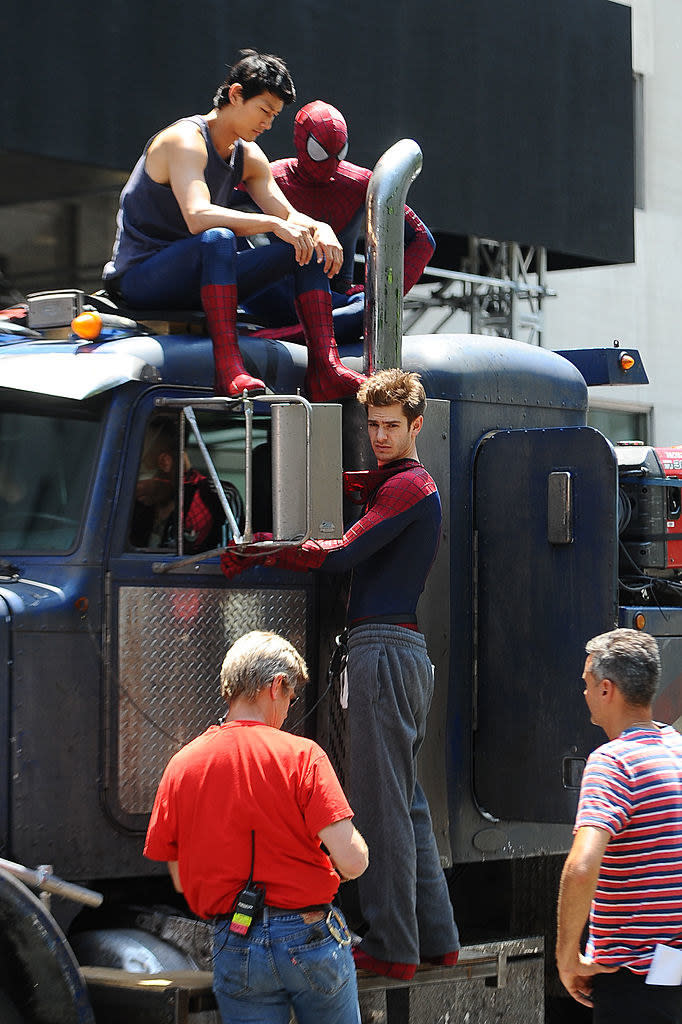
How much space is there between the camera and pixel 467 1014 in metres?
5.23

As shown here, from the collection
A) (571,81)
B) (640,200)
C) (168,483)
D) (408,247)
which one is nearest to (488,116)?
(571,81)

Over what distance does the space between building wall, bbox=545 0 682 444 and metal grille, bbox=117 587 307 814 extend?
14.6 metres

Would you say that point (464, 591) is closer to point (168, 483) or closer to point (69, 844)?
point (168, 483)

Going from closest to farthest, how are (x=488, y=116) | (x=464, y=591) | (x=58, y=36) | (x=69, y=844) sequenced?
(x=69, y=844) < (x=464, y=591) < (x=58, y=36) < (x=488, y=116)

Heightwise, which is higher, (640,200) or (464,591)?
(640,200)

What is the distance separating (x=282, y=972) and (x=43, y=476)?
1855mm

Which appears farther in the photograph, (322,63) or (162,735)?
Answer: (322,63)

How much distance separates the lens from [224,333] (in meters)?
5.18

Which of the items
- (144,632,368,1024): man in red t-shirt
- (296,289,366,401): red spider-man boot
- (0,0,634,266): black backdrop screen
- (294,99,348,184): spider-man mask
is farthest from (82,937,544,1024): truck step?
(0,0,634,266): black backdrop screen

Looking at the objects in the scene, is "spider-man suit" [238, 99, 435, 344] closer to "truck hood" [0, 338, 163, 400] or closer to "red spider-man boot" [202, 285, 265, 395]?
"red spider-man boot" [202, 285, 265, 395]

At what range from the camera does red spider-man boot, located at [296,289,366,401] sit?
212 inches

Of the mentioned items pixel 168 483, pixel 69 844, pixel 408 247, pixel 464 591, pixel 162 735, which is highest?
pixel 408 247

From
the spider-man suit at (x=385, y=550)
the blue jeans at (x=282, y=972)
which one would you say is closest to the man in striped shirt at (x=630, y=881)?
the blue jeans at (x=282, y=972)

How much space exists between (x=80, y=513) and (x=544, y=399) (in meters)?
1.91
